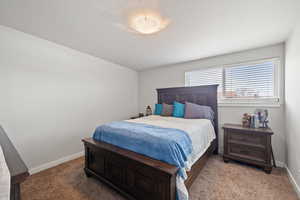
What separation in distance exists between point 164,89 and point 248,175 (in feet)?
8.28

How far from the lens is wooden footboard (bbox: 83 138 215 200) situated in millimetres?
1261

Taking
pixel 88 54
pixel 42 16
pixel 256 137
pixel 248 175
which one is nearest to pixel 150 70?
pixel 88 54

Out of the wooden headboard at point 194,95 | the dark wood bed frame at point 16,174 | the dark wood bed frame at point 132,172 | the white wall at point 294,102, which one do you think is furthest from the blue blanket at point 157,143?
the wooden headboard at point 194,95

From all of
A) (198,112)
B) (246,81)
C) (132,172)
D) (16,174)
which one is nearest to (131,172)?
(132,172)

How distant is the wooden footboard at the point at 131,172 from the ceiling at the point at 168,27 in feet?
5.79

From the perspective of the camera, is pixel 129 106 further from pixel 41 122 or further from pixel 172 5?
pixel 172 5

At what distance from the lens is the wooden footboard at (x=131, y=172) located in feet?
4.14

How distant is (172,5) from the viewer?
4.81 ft

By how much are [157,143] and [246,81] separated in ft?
8.00

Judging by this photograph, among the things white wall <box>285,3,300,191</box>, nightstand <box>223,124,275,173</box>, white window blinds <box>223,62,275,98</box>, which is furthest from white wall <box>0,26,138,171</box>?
white wall <box>285,3,300,191</box>

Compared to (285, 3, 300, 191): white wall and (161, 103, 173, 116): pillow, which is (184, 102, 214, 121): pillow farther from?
(285, 3, 300, 191): white wall

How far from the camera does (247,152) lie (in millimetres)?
2275

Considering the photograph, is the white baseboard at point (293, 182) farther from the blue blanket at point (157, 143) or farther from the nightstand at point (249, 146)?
the blue blanket at point (157, 143)

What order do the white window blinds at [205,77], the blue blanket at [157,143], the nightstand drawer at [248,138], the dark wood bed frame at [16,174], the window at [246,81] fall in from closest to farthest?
1. the dark wood bed frame at [16,174]
2. the blue blanket at [157,143]
3. the nightstand drawer at [248,138]
4. the window at [246,81]
5. the white window blinds at [205,77]
